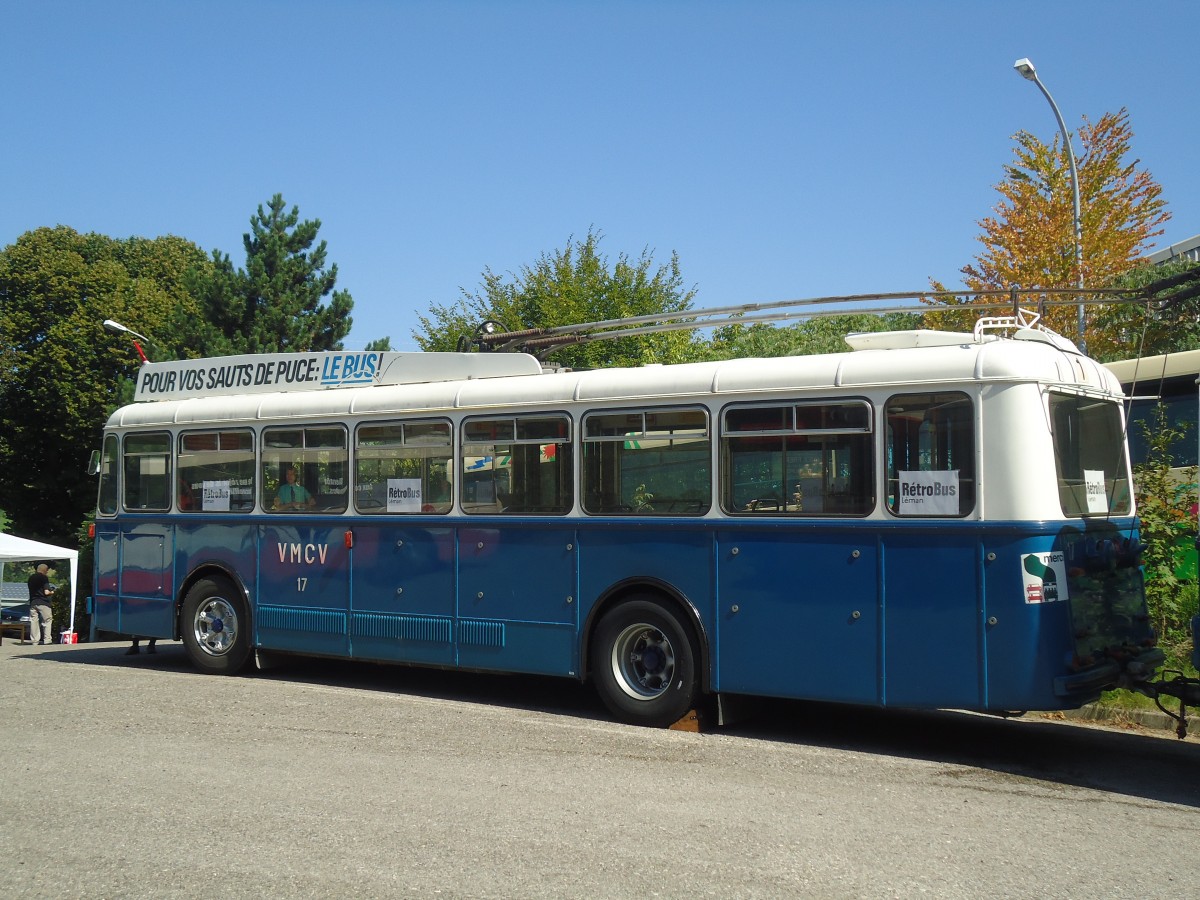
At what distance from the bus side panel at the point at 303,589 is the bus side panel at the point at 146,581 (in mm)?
1503

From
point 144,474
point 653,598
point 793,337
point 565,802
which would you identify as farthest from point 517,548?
point 793,337

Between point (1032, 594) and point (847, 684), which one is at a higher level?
point (1032, 594)

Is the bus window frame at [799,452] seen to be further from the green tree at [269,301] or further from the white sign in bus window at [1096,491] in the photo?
the green tree at [269,301]

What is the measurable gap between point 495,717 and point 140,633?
5588 mm

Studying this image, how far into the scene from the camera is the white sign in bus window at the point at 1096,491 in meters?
9.05

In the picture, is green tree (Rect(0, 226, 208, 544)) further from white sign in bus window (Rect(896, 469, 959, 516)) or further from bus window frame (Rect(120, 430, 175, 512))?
white sign in bus window (Rect(896, 469, 959, 516))

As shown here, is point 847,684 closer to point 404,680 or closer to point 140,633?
point 404,680

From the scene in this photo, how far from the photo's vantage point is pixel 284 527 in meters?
12.7

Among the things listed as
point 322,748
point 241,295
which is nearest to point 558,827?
point 322,748

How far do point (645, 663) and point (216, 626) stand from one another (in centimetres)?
559

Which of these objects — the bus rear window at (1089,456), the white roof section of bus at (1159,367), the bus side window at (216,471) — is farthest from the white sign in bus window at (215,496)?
A: the white roof section of bus at (1159,367)

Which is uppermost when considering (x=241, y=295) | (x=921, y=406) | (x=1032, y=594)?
(x=241, y=295)

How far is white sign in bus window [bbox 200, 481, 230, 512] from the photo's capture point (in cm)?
1322

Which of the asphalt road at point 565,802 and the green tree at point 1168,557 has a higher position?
the green tree at point 1168,557
